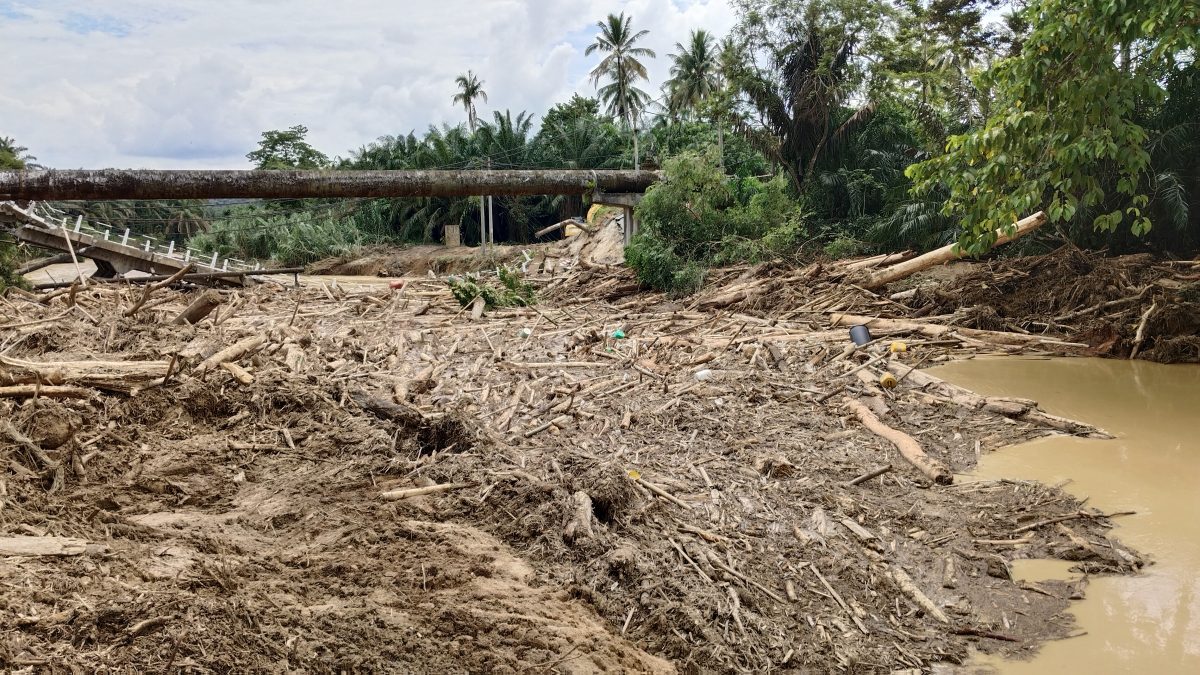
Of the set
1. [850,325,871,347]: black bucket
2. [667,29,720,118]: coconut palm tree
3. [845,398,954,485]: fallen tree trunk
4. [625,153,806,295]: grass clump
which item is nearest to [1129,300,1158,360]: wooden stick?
[850,325,871,347]: black bucket

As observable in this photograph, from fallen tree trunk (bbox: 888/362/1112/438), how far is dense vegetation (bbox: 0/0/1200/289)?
222 centimetres

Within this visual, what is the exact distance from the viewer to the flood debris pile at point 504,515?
13.1 ft

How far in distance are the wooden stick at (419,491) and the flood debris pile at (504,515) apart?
22 millimetres

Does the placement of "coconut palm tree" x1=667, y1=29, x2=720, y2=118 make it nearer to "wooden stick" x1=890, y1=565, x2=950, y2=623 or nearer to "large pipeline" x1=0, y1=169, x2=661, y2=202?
"large pipeline" x1=0, y1=169, x2=661, y2=202

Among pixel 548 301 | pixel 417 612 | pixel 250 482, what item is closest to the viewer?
pixel 417 612

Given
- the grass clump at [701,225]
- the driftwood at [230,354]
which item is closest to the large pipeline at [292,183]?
the grass clump at [701,225]

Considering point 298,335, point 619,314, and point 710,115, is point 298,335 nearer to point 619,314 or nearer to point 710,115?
point 619,314

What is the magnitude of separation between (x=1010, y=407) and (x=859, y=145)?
16686 mm

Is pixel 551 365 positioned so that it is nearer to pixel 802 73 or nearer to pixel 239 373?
pixel 239 373

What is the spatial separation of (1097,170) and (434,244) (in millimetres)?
28997

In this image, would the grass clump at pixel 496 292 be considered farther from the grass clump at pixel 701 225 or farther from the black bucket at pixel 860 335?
the black bucket at pixel 860 335

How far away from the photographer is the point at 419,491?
6.03 m

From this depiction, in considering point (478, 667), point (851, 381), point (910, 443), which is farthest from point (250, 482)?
point (851, 381)

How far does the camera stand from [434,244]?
39.1 m
